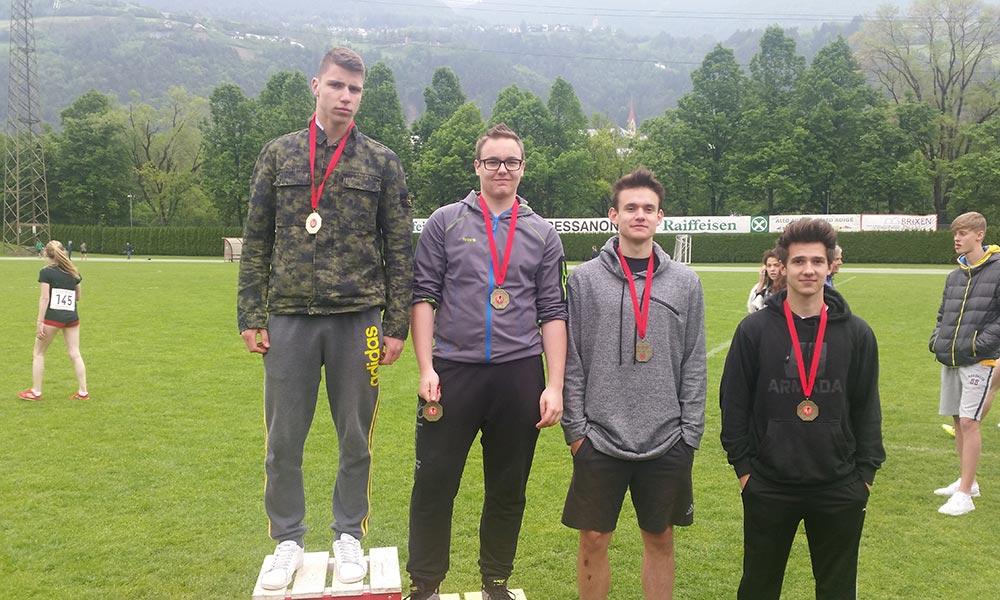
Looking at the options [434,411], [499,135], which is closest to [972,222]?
[499,135]

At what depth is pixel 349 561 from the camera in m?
3.50

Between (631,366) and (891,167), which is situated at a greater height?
(891,167)

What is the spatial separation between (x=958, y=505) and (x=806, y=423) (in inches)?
125

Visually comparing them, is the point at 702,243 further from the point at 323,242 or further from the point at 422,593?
the point at 323,242

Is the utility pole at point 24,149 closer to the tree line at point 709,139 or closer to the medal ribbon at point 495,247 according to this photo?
the tree line at point 709,139

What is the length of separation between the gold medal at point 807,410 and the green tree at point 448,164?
187ft

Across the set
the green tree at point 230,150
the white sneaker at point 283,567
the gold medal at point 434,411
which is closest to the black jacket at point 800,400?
the gold medal at point 434,411

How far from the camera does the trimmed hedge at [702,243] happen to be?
1523 inches

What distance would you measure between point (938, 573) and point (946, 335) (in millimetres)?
2088

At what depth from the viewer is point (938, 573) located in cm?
445

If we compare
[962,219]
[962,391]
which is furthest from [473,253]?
[962,391]

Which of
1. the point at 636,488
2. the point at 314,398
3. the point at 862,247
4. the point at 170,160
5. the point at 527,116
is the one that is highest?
the point at 527,116

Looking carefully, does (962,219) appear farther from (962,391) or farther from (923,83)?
(923,83)

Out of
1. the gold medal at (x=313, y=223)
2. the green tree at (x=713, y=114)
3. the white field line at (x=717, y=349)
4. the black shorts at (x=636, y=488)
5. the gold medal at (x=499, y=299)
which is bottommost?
the white field line at (x=717, y=349)
